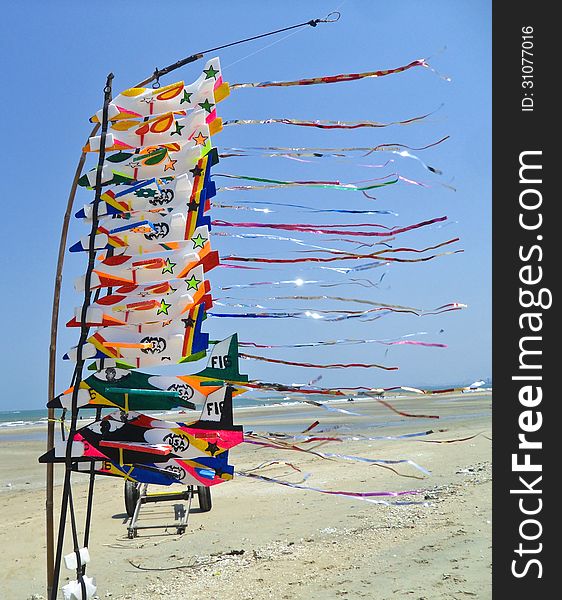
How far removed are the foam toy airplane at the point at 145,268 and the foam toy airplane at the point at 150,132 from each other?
2.01ft

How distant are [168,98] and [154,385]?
5.04 feet

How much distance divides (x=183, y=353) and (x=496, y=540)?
200 cm

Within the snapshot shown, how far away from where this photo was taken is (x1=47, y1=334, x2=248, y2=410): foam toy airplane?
3.64 metres

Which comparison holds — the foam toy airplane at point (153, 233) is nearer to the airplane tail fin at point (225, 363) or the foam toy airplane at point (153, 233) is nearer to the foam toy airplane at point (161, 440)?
the airplane tail fin at point (225, 363)

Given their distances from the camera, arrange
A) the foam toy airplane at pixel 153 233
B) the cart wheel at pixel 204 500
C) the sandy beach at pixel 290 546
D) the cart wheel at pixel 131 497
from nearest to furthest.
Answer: the foam toy airplane at pixel 153 233 → the sandy beach at pixel 290 546 → the cart wheel at pixel 131 497 → the cart wheel at pixel 204 500

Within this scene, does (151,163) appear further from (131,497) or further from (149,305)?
(131,497)

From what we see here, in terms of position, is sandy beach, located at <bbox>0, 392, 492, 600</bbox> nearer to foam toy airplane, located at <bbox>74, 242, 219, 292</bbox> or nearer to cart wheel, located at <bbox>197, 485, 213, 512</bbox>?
cart wheel, located at <bbox>197, 485, 213, 512</bbox>

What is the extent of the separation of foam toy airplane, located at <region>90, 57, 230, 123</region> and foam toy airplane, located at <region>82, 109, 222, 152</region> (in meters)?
0.04

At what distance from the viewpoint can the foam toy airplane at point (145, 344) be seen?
3697mm

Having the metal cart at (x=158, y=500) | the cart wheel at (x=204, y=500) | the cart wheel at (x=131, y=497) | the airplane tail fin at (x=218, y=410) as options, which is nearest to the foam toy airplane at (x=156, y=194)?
the airplane tail fin at (x=218, y=410)

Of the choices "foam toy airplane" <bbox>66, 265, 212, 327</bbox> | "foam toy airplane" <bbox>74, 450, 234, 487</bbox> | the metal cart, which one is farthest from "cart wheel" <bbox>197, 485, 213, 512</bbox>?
"foam toy airplane" <bbox>66, 265, 212, 327</bbox>

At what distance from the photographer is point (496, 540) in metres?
3.93

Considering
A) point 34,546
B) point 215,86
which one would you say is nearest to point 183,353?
point 215,86

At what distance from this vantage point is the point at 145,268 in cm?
372
